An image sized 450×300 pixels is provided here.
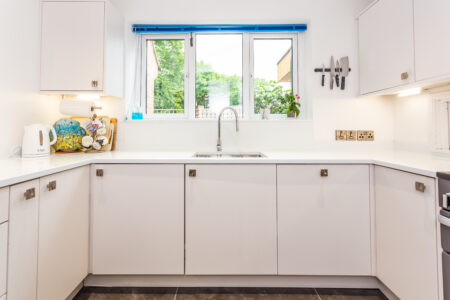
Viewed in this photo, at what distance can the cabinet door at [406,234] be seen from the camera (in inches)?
46.4

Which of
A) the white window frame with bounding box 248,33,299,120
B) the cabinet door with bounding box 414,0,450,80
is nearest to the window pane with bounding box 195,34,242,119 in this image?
the white window frame with bounding box 248,33,299,120

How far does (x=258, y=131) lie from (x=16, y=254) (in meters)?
1.80

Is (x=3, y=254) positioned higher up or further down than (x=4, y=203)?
further down

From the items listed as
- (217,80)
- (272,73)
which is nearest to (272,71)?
(272,73)

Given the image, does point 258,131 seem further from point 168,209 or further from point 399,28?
point 399,28

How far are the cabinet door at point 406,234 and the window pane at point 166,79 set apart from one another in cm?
184

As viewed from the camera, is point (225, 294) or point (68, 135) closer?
point (225, 294)

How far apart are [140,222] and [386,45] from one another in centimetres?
217

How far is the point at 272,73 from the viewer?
2.41 m

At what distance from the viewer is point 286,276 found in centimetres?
166

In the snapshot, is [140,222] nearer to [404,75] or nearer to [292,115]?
[292,115]

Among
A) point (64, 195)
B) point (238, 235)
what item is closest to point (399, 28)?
point (238, 235)

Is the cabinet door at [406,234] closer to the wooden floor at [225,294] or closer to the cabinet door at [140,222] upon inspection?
the wooden floor at [225,294]

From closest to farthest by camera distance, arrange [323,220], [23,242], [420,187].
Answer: [23,242] → [420,187] → [323,220]
